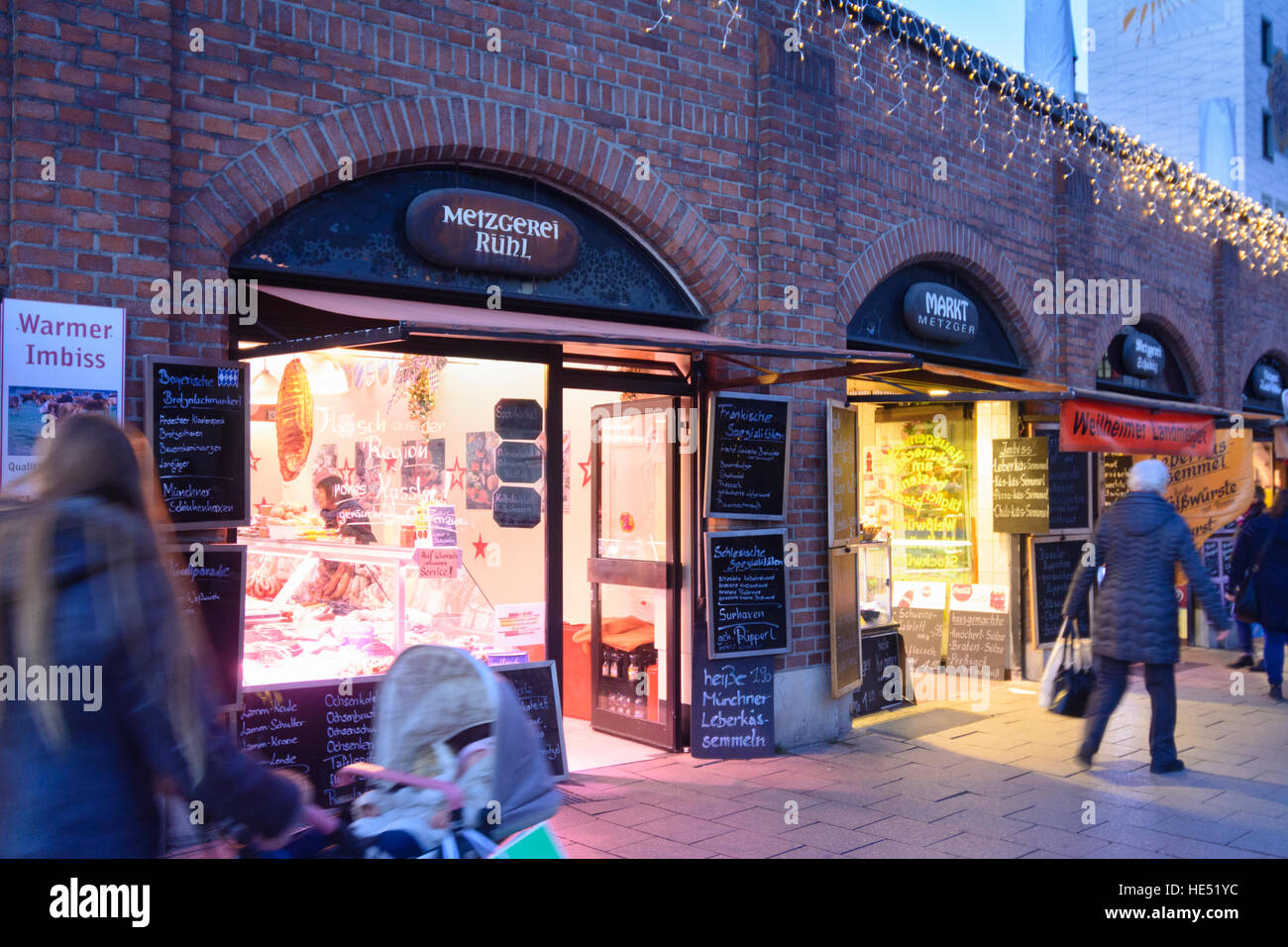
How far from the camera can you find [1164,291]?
1275 cm

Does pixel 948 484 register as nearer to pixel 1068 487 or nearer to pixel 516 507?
pixel 1068 487

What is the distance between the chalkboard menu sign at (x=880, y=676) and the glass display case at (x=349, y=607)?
11.1 ft

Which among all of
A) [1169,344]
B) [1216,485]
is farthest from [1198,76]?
[1216,485]

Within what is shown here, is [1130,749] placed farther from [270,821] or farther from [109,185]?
[109,185]

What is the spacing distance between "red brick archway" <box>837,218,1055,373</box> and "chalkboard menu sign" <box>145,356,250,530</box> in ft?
15.6

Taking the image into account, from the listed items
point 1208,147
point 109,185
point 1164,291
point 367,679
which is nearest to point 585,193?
point 109,185

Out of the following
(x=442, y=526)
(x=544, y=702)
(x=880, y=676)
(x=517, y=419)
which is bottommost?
(x=880, y=676)

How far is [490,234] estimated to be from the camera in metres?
6.41

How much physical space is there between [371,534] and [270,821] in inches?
166

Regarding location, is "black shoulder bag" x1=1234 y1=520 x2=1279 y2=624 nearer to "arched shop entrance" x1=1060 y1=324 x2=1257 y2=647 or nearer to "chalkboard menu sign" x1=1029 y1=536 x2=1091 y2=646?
"arched shop entrance" x1=1060 y1=324 x2=1257 y2=647

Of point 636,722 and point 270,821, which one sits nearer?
point 270,821

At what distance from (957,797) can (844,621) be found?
197 cm

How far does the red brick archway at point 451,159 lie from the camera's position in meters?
5.42
